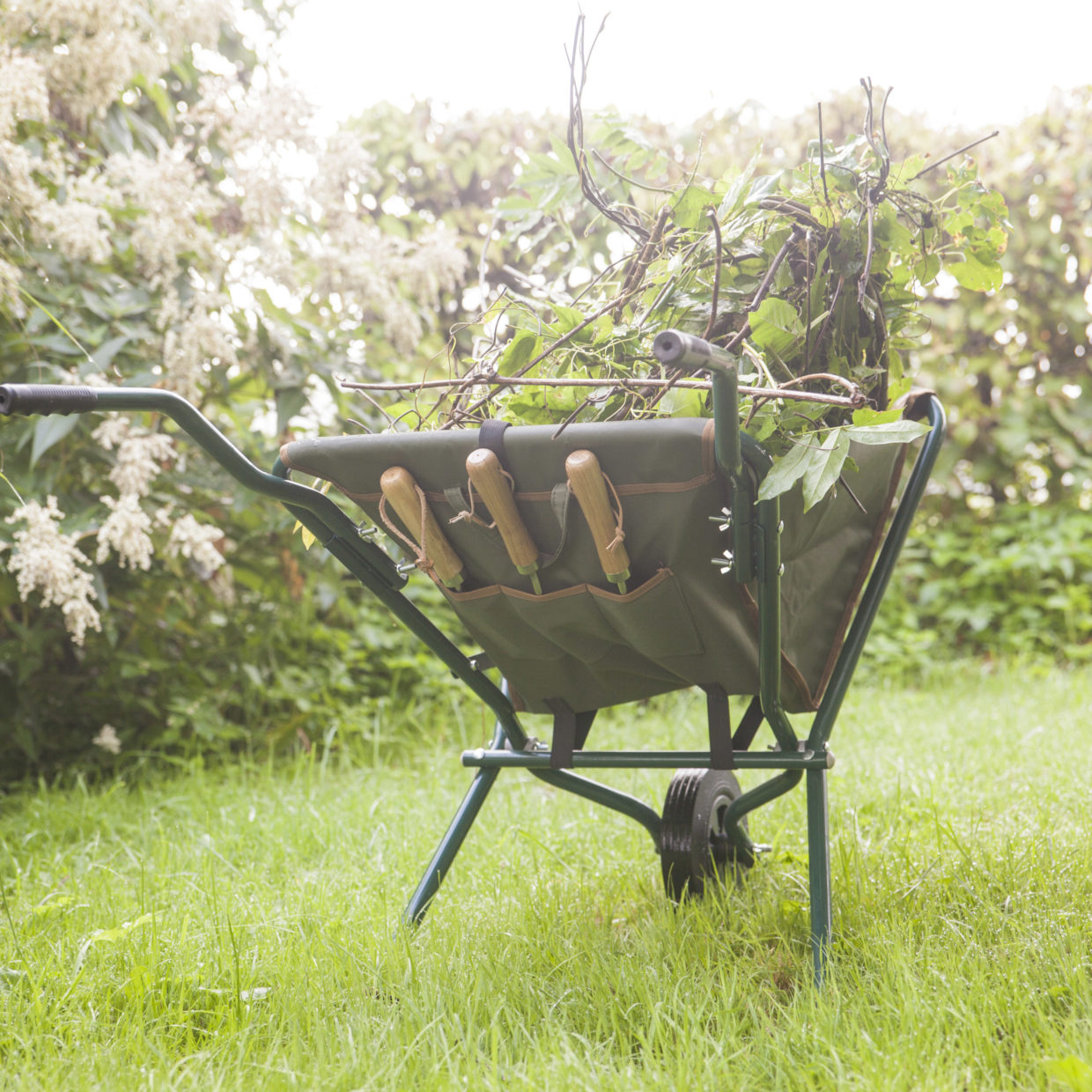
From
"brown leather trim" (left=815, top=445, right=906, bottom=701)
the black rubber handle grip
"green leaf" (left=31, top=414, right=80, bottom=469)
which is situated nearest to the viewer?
the black rubber handle grip

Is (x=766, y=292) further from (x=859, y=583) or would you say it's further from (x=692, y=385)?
(x=859, y=583)

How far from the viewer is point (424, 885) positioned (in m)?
1.31

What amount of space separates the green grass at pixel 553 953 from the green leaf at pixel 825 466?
0.52 m

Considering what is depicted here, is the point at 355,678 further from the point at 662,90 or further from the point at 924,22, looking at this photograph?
the point at 924,22

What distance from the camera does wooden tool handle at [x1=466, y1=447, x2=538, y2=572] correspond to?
96cm

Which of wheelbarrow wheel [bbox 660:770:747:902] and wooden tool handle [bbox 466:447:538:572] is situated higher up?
wooden tool handle [bbox 466:447:538:572]

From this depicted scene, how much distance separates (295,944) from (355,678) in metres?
1.97

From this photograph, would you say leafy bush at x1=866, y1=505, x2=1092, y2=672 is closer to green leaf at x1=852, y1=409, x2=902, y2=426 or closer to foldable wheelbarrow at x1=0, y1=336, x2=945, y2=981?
foldable wheelbarrow at x1=0, y1=336, x2=945, y2=981

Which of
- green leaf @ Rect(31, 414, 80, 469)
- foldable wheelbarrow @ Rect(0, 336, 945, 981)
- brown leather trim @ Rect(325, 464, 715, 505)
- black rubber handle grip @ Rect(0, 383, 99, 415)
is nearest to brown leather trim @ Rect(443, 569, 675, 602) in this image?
foldable wheelbarrow @ Rect(0, 336, 945, 981)

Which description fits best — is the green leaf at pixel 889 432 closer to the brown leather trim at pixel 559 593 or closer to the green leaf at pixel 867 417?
the green leaf at pixel 867 417

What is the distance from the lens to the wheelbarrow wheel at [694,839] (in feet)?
4.59

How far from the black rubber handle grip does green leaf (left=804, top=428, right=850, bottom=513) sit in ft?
2.26

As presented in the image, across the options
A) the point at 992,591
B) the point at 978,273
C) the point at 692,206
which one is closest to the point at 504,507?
the point at 692,206

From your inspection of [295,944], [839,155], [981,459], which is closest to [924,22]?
[981,459]
